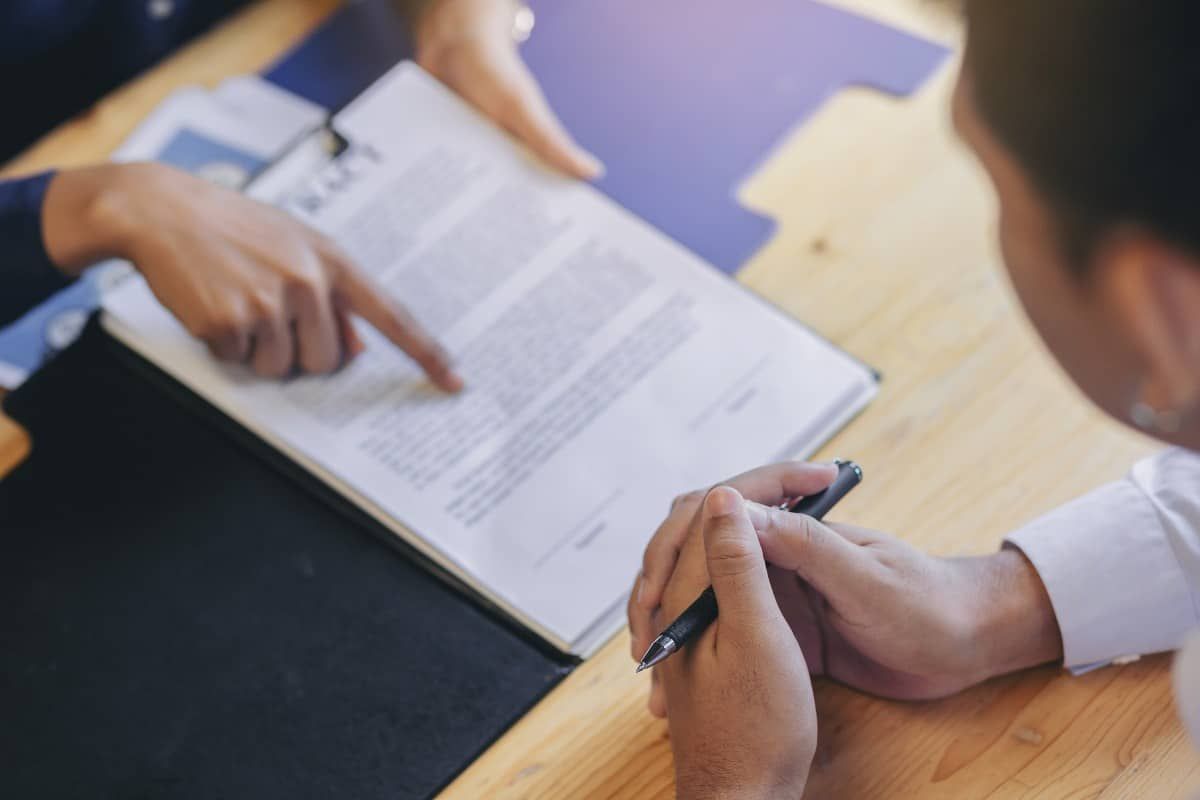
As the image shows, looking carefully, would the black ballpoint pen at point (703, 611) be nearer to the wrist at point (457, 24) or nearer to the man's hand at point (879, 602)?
the man's hand at point (879, 602)

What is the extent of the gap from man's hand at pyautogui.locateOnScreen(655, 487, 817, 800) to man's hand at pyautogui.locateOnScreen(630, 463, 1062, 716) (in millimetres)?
28

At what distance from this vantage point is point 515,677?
2.54 feet

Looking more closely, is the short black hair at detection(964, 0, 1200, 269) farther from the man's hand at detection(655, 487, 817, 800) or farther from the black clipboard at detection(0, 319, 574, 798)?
the black clipboard at detection(0, 319, 574, 798)

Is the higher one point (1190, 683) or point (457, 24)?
point (457, 24)

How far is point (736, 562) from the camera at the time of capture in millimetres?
662

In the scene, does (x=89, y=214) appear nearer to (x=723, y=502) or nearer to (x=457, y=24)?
(x=457, y=24)

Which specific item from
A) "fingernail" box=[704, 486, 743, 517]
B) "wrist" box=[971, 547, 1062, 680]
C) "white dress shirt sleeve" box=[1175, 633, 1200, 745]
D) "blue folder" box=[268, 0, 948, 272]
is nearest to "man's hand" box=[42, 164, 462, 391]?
"blue folder" box=[268, 0, 948, 272]

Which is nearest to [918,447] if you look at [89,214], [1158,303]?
[1158,303]

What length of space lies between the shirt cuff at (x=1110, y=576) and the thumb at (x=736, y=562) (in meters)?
0.20

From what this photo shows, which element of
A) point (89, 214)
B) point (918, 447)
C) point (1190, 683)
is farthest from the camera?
point (89, 214)

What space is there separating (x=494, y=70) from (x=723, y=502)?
55 centimetres

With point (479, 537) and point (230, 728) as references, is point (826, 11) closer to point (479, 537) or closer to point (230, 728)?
point (479, 537)

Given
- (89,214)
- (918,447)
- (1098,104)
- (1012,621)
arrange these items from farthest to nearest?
(89,214)
(918,447)
(1012,621)
(1098,104)

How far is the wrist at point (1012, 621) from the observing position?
0.72 m
